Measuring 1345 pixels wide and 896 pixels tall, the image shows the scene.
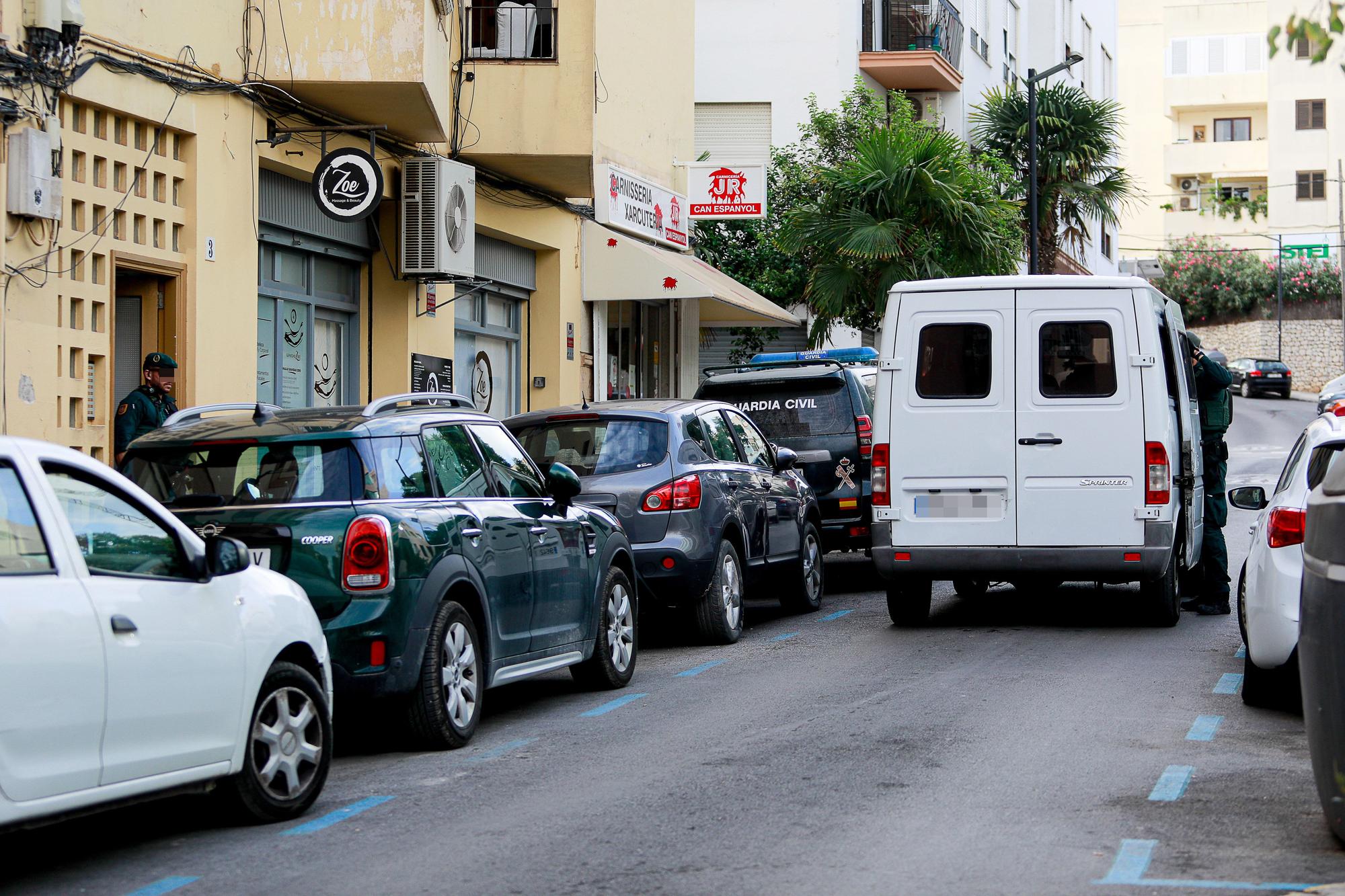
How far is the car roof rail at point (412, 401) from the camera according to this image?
26.9 feet

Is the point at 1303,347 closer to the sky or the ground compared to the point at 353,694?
closer to the sky

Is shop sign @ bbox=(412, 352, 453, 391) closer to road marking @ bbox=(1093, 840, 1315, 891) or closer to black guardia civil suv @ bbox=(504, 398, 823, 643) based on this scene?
black guardia civil suv @ bbox=(504, 398, 823, 643)

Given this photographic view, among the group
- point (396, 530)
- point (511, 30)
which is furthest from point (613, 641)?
point (511, 30)

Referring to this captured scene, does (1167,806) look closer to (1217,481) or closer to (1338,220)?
(1217,481)

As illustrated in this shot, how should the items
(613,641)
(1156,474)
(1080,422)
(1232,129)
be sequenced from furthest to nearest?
(1232,129) < (1080,422) < (1156,474) < (613,641)

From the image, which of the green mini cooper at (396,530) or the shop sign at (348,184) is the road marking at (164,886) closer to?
the green mini cooper at (396,530)

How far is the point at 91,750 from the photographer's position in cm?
548

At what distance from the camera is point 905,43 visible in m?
34.8

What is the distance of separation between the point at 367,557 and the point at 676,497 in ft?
13.5

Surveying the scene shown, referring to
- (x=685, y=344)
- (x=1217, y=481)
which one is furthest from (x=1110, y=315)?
(x=685, y=344)

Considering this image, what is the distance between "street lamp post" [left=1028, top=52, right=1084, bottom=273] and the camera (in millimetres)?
30312

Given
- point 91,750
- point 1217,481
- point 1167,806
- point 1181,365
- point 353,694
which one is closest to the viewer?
point 91,750

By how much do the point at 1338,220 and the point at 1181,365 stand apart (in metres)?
67.5

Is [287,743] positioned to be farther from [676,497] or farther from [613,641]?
[676,497]
